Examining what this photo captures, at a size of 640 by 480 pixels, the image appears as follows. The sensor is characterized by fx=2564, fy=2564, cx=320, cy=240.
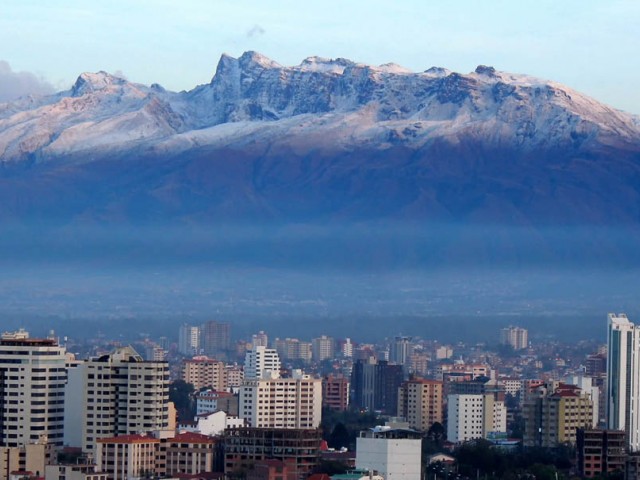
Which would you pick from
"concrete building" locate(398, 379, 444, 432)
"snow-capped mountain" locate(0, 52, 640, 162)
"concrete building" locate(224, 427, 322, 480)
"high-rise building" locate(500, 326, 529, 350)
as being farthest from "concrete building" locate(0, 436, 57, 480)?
"snow-capped mountain" locate(0, 52, 640, 162)

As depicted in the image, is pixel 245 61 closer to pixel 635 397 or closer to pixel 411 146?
pixel 411 146

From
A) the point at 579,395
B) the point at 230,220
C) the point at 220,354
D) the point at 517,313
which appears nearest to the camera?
the point at 579,395

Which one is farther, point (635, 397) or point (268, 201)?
point (268, 201)

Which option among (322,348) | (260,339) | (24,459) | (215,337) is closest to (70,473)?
(24,459)

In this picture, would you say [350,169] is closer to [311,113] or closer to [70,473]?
[311,113]

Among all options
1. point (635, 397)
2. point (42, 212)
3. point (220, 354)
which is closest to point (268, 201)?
point (42, 212)
